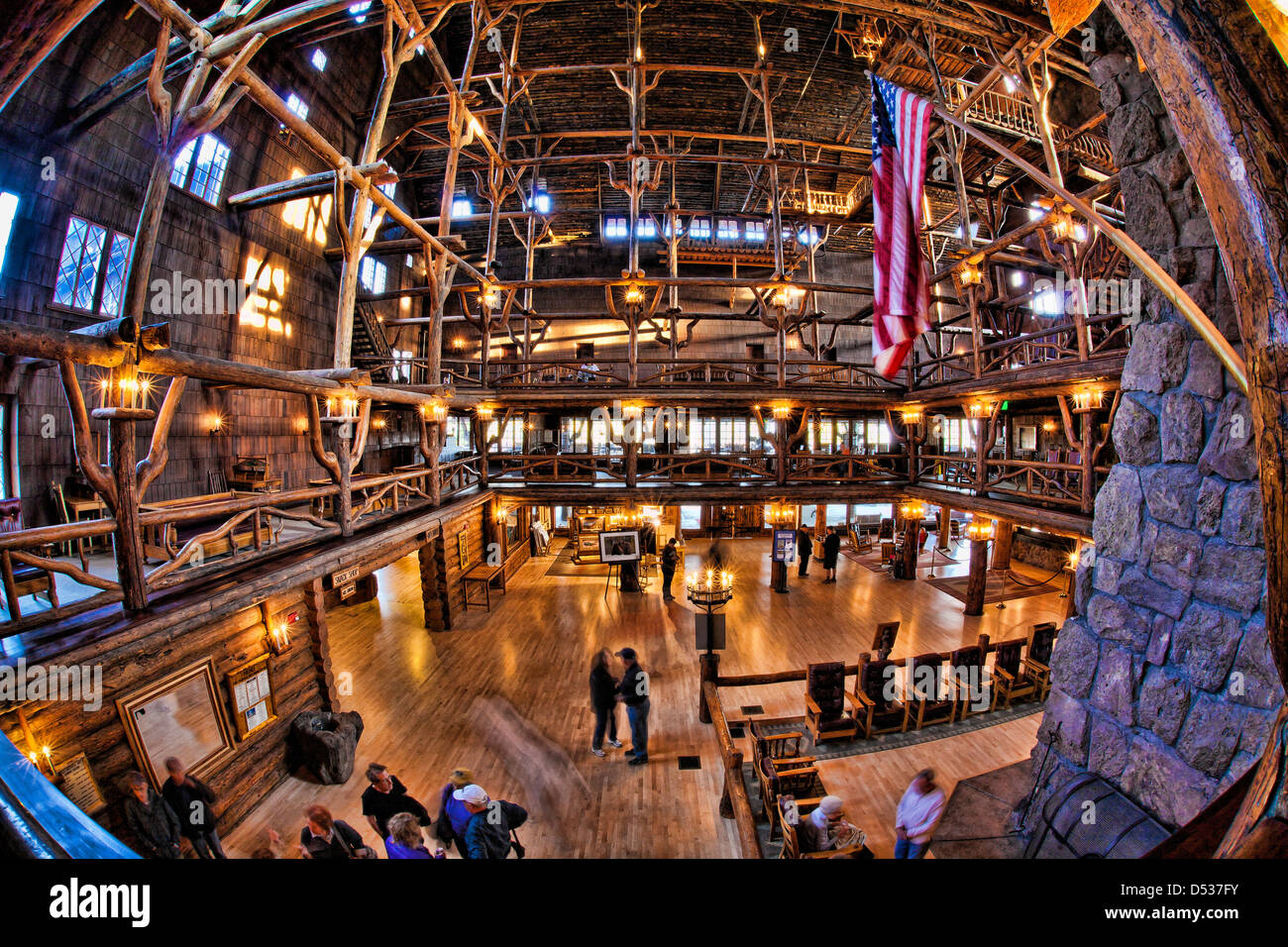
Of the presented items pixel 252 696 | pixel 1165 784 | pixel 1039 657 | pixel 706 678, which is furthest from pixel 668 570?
pixel 1165 784

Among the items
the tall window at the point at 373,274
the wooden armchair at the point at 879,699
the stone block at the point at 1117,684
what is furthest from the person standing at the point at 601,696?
the tall window at the point at 373,274

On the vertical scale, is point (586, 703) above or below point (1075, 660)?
below

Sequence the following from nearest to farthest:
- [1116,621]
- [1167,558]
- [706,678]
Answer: [1167,558], [1116,621], [706,678]

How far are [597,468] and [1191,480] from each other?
1121 centimetres

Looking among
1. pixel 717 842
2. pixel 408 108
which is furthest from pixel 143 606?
pixel 408 108

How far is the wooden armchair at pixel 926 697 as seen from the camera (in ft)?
23.6

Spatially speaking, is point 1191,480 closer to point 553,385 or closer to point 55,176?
point 553,385

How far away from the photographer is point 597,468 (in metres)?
12.9

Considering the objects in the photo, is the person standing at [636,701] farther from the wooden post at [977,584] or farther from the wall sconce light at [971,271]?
the wall sconce light at [971,271]

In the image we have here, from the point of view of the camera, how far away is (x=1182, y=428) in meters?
2.77

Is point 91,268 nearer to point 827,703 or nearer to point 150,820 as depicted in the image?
point 150,820

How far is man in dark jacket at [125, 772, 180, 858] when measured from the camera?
14.3ft

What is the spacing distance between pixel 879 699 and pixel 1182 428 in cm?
599

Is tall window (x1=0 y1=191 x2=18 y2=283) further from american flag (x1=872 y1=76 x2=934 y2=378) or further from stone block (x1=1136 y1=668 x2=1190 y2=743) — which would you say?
stone block (x1=1136 y1=668 x2=1190 y2=743)
